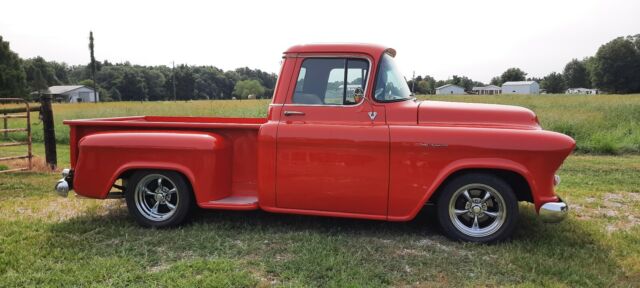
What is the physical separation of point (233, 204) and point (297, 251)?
36.0 inches

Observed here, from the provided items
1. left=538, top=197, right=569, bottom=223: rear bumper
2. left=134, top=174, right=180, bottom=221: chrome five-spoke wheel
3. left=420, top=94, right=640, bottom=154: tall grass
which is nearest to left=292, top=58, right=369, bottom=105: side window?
left=134, top=174, right=180, bottom=221: chrome five-spoke wheel

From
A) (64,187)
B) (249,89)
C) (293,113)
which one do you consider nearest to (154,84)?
(249,89)

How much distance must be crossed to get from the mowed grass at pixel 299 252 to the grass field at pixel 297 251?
10 millimetres

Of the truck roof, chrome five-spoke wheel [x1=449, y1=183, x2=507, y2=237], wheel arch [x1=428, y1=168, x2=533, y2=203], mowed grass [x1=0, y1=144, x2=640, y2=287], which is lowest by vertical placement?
mowed grass [x1=0, y1=144, x2=640, y2=287]

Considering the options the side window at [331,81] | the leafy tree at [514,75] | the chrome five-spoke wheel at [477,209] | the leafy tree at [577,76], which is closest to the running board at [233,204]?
the side window at [331,81]

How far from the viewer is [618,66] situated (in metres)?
80.4

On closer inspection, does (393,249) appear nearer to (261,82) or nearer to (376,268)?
(376,268)

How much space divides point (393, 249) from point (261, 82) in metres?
71.4

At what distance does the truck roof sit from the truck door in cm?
8

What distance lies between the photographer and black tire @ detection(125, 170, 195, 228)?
5.02 metres

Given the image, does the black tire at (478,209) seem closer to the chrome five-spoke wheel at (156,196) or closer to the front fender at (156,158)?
the front fender at (156,158)

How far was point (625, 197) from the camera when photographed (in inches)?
263

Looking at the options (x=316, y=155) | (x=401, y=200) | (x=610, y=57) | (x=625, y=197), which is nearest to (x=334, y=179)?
(x=316, y=155)

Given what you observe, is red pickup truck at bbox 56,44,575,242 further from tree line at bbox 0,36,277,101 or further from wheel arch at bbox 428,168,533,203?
tree line at bbox 0,36,277,101
